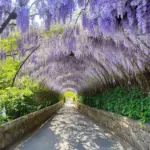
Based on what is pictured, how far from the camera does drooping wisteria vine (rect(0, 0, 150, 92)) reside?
4793mm

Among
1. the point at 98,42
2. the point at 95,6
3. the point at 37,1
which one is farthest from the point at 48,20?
the point at 98,42

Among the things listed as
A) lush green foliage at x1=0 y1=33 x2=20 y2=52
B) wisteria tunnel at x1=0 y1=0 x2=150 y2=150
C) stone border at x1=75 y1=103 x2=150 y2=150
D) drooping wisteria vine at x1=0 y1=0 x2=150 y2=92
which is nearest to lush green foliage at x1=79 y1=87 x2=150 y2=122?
wisteria tunnel at x1=0 y1=0 x2=150 y2=150

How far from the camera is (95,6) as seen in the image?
5.02 metres

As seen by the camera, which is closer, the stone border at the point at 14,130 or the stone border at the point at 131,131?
the stone border at the point at 131,131

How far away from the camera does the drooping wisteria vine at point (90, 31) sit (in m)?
4.79

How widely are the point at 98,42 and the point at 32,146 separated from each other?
148 inches

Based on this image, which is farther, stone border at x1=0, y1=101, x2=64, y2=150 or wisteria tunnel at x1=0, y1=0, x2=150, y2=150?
stone border at x1=0, y1=101, x2=64, y2=150

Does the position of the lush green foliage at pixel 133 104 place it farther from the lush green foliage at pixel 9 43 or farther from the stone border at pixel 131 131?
the lush green foliage at pixel 9 43

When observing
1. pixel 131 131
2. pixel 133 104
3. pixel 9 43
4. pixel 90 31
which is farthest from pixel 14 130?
pixel 90 31

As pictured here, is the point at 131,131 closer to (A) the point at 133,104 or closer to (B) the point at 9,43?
(A) the point at 133,104

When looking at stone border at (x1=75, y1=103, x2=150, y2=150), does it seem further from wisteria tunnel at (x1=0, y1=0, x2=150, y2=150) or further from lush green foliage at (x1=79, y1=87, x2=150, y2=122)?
lush green foliage at (x1=79, y1=87, x2=150, y2=122)

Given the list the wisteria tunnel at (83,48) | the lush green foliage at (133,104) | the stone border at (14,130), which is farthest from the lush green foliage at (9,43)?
the lush green foliage at (133,104)

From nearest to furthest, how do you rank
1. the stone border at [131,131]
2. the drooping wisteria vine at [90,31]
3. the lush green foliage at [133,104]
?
the drooping wisteria vine at [90,31] → the stone border at [131,131] → the lush green foliage at [133,104]

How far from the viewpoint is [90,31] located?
682 centimetres
